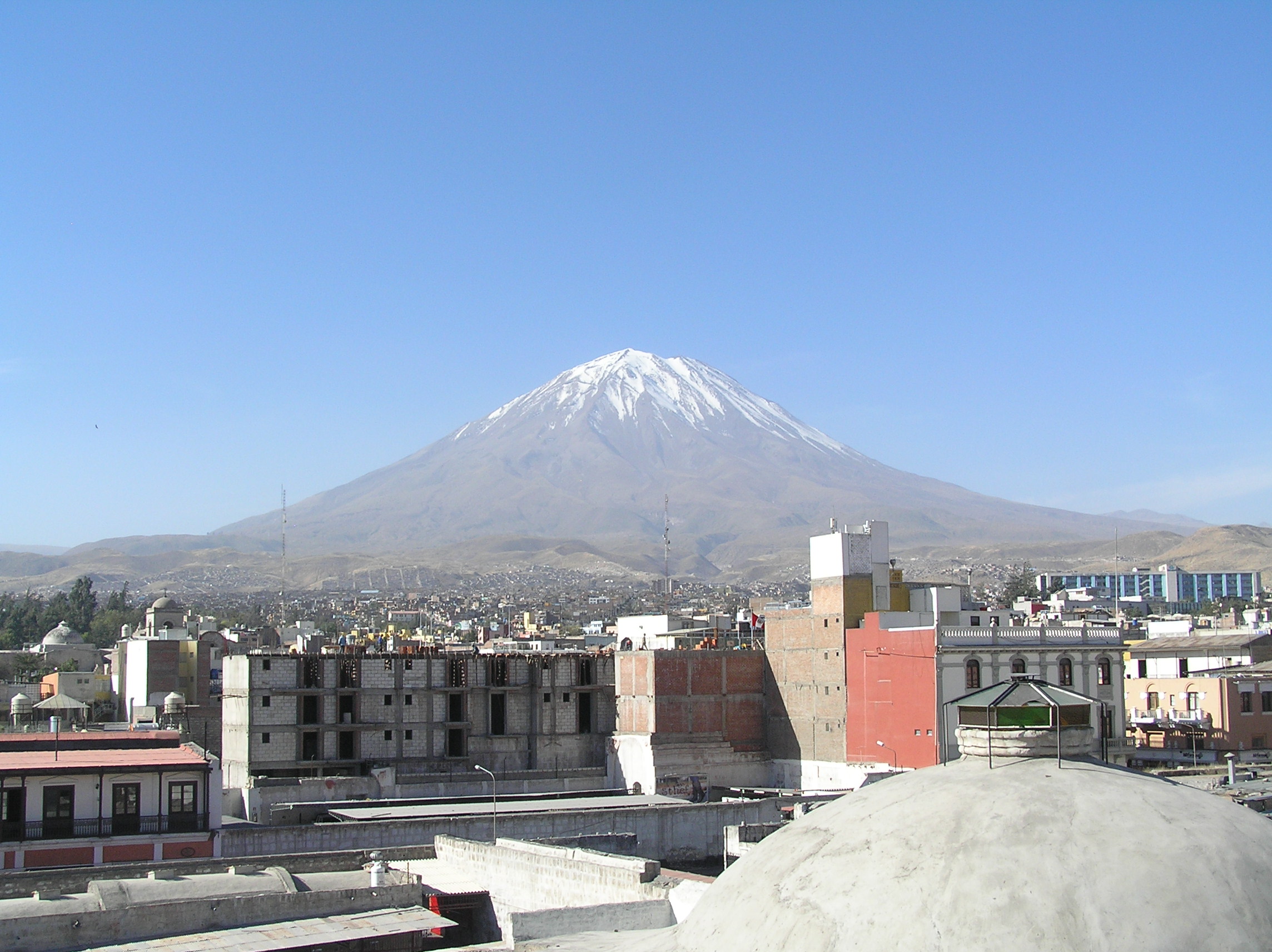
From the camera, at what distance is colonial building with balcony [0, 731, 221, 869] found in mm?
36125

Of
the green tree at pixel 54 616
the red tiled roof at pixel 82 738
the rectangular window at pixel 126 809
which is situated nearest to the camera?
the rectangular window at pixel 126 809

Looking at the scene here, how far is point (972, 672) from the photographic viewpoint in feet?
188

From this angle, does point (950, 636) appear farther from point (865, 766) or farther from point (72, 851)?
point (72, 851)

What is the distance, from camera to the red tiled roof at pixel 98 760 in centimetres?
3662

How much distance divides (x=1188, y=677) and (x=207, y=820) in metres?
48.3

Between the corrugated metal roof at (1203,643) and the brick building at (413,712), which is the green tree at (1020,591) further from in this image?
the brick building at (413,712)

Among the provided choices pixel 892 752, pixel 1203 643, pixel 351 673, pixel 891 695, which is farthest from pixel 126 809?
pixel 1203 643

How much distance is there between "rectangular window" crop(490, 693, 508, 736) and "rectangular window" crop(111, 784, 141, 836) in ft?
95.4

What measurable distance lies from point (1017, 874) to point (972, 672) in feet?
153

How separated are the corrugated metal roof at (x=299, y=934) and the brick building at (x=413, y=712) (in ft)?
112

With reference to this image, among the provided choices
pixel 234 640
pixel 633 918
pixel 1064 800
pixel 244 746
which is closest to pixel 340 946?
pixel 633 918

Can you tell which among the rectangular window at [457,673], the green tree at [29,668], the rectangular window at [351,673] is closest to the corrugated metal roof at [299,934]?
the rectangular window at [351,673]

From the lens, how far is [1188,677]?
66625mm

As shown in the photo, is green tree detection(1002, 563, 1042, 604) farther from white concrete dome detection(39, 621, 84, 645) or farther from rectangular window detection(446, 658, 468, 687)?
rectangular window detection(446, 658, 468, 687)
